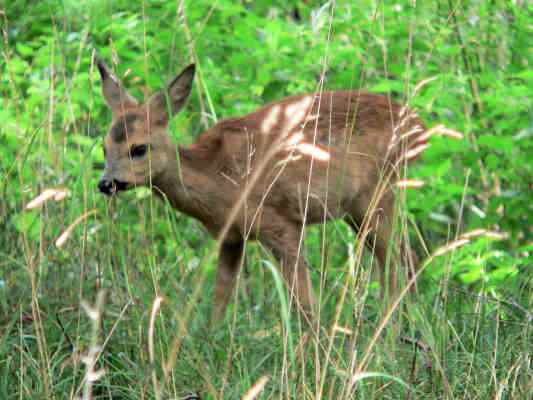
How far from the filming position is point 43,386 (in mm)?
3439

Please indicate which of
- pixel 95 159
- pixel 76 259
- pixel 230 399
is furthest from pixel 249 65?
pixel 230 399

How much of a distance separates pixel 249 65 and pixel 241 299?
179 centimetres

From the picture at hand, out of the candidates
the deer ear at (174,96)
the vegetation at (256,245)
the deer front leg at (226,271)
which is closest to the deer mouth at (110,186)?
the vegetation at (256,245)

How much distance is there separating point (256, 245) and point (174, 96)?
4.04ft

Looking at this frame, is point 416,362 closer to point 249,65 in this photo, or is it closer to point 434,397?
point 434,397

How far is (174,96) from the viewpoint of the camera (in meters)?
5.58

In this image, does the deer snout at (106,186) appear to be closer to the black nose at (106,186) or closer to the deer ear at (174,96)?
the black nose at (106,186)

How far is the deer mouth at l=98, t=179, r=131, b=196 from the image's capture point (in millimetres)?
5070

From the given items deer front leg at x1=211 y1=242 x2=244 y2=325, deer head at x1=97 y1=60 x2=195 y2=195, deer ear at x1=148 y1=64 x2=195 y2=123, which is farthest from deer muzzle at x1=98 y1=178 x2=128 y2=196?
deer front leg at x1=211 y1=242 x2=244 y2=325

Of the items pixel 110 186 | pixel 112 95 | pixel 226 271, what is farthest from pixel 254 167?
pixel 110 186

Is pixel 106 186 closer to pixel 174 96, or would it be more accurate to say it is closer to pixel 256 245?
pixel 174 96

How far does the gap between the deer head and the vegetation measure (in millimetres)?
118

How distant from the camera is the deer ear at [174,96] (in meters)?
5.42

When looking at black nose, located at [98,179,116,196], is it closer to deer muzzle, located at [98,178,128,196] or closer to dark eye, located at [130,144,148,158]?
deer muzzle, located at [98,178,128,196]
